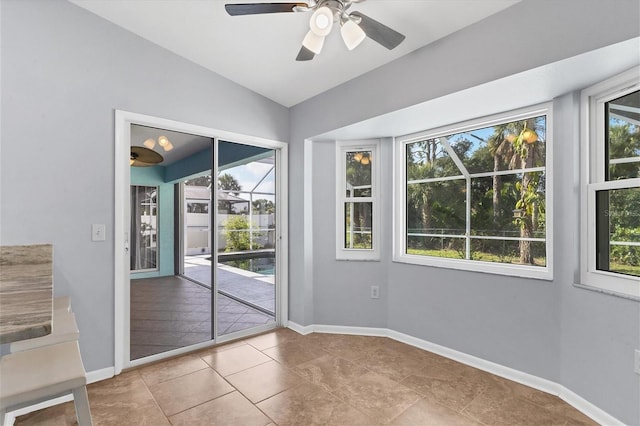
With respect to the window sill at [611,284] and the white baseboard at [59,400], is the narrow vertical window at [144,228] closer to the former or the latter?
the white baseboard at [59,400]

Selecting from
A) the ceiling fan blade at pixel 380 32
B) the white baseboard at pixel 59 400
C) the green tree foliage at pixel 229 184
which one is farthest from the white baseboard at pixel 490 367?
the ceiling fan blade at pixel 380 32

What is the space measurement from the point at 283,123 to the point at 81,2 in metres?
1.95

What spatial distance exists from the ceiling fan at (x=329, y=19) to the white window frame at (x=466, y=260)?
1.33m

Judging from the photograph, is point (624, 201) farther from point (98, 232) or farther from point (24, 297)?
point (98, 232)

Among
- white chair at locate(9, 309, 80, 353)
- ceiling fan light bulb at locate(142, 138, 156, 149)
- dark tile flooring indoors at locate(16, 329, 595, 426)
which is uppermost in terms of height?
ceiling fan light bulb at locate(142, 138, 156, 149)

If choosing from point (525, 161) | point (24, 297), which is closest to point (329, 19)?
point (24, 297)

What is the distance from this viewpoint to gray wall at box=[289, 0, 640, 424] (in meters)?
1.85

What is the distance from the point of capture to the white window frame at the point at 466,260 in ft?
7.79

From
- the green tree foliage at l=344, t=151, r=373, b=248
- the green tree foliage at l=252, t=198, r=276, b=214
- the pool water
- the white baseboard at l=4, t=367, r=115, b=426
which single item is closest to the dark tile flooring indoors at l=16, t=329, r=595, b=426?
the white baseboard at l=4, t=367, r=115, b=426

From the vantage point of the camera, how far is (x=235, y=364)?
273 cm

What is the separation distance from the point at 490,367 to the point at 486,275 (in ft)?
2.44

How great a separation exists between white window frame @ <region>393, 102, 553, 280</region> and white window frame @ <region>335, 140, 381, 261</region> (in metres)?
0.20

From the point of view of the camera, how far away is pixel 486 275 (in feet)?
8.63

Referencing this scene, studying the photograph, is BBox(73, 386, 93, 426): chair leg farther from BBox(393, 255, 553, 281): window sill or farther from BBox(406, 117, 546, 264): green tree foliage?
BBox(406, 117, 546, 264): green tree foliage
